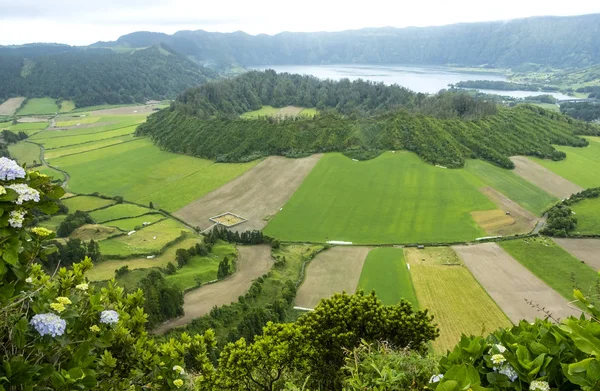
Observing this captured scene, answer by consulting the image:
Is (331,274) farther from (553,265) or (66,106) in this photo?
(66,106)

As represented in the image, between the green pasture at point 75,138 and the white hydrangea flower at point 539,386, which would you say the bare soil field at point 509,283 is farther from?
the green pasture at point 75,138

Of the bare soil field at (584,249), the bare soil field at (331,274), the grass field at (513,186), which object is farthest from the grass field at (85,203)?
the bare soil field at (584,249)

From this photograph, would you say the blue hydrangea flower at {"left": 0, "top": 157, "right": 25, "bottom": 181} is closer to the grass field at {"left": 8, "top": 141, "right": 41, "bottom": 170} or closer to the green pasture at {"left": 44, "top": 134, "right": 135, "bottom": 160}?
the grass field at {"left": 8, "top": 141, "right": 41, "bottom": 170}

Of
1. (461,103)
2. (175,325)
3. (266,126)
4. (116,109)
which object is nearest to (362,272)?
(175,325)

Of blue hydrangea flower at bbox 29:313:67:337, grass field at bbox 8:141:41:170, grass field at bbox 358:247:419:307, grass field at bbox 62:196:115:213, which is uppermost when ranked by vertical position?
blue hydrangea flower at bbox 29:313:67:337

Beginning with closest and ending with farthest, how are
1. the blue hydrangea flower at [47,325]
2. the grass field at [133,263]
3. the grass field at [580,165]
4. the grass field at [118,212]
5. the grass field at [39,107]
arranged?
the blue hydrangea flower at [47,325] < the grass field at [133,263] < the grass field at [118,212] < the grass field at [580,165] < the grass field at [39,107]

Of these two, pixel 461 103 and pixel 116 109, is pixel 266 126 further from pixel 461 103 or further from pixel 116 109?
pixel 116 109

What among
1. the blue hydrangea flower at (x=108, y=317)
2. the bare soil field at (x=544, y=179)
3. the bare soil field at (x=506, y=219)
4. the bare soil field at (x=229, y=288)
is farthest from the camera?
the bare soil field at (x=544, y=179)

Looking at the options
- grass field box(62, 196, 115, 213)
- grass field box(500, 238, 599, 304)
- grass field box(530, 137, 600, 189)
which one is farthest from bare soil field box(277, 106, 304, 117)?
grass field box(500, 238, 599, 304)
